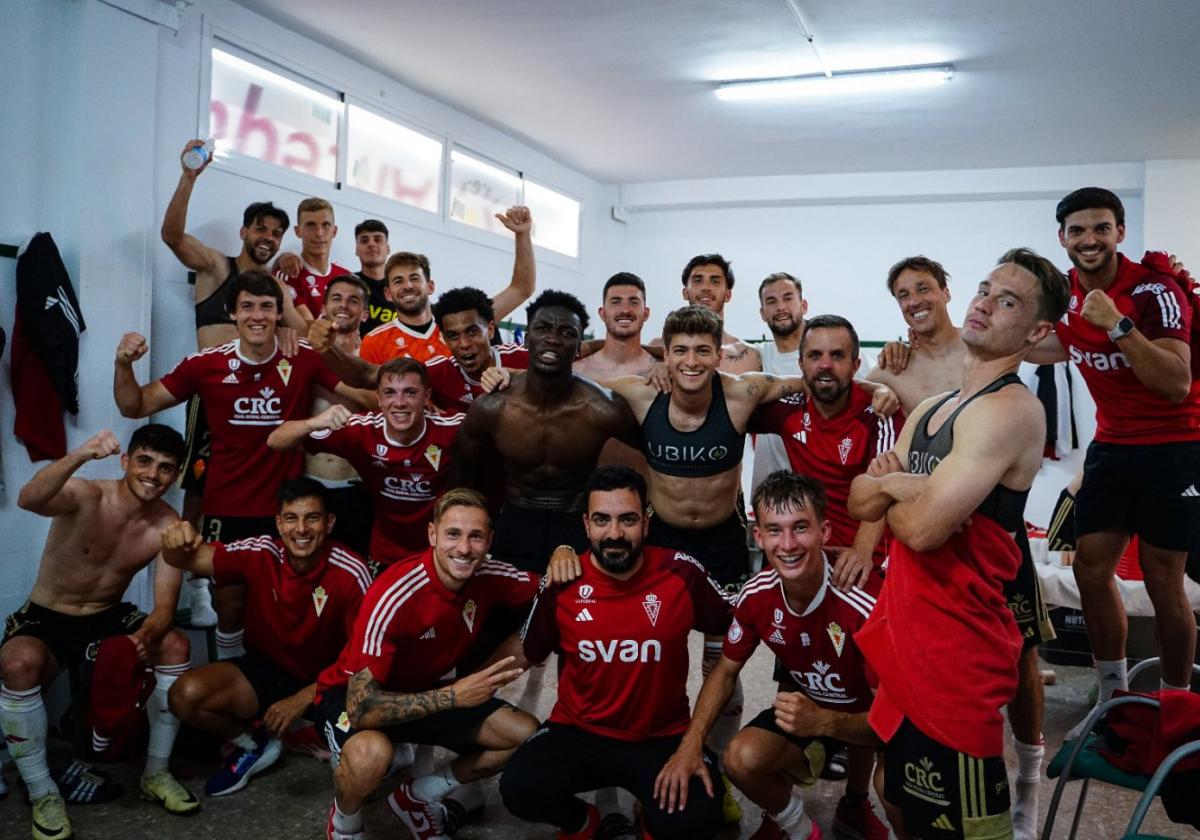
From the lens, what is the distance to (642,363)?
14.0ft

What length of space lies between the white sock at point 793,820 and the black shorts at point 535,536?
1.19 m

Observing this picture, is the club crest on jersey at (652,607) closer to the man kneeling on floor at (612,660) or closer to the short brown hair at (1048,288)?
the man kneeling on floor at (612,660)

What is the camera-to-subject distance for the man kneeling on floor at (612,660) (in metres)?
2.74

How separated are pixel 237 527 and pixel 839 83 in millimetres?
4956

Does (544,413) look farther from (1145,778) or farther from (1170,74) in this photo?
(1170,74)

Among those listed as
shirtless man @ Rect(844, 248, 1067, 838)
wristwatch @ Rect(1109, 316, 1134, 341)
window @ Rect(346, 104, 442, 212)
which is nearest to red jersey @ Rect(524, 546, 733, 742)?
shirtless man @ Rect(844, 248, 1067, 838)

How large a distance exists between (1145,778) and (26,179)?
4711 millimetres

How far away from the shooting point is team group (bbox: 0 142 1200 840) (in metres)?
2.11

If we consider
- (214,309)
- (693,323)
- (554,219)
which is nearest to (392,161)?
(554,219)

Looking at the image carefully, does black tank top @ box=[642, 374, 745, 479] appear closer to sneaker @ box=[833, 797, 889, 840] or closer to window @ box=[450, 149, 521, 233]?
sneaker @ box=[833, 797, 889, 840]

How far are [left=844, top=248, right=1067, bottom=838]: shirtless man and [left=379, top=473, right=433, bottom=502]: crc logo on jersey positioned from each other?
201 centimetres

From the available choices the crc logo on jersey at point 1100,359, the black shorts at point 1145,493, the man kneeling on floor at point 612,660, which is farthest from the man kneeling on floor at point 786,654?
the crc logo on jersey at point 1100,359

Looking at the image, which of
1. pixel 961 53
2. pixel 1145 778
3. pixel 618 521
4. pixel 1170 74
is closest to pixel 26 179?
pixel 618 521

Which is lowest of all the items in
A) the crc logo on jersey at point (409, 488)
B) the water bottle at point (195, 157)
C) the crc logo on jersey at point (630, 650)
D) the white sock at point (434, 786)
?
the white sock at point (434, 786)
